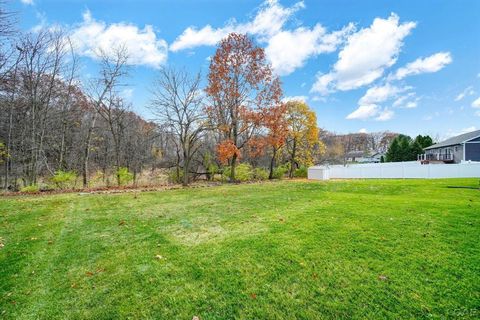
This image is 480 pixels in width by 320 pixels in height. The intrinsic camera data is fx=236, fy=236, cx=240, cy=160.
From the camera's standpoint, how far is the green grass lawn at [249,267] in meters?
2.29

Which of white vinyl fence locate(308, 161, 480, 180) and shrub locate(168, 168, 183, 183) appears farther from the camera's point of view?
shrub locate(168, 168, 183, 183)

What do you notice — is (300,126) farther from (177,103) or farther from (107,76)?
(107,76)

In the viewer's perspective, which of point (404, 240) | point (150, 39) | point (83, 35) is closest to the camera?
point (404, 240)

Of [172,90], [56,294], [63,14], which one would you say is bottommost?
[56,294]

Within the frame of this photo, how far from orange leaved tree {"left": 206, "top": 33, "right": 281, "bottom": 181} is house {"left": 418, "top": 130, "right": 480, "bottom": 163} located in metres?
21.5

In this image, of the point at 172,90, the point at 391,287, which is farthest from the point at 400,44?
→ the point at 391,287

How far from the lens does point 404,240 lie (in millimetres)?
3754

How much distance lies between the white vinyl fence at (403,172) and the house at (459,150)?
10.9 meters

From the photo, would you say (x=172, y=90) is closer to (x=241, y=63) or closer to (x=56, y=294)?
(x=241, y=63)

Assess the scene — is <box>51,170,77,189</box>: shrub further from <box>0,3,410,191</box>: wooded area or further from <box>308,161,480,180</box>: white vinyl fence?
<box>308,161,480,180</box>: white vinyl fence

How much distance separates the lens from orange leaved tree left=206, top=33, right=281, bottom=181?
15.1 m

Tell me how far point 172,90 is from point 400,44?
13689mm

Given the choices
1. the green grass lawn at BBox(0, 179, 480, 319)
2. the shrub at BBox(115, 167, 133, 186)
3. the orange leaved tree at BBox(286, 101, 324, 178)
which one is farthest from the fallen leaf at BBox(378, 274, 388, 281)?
the orange leaved tree at BBox(286, 101, 324, 178)

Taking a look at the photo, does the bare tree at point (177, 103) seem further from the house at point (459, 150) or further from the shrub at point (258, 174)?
the house at point (459, 150)
